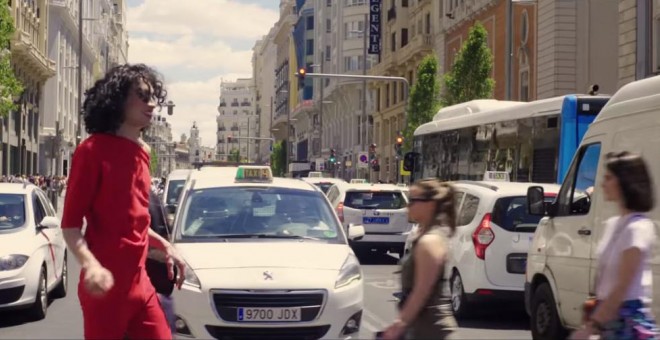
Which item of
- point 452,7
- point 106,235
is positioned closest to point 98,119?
point 106,235

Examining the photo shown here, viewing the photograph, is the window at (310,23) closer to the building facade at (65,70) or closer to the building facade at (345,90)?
the building facade at (345,90)

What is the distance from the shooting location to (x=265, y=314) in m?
8.02

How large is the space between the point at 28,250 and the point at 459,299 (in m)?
4.95

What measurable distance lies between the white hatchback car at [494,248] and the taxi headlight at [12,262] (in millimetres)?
4969

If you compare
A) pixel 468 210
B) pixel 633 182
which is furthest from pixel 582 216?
pixel 468 210

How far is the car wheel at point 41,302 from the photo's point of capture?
11664 mm

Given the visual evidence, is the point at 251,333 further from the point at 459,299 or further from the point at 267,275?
the point at 459,299

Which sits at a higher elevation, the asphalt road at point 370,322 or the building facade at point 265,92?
the building facade at point 265,92

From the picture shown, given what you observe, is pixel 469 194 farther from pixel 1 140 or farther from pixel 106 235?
pixel 1 140

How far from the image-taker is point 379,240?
67.0ft

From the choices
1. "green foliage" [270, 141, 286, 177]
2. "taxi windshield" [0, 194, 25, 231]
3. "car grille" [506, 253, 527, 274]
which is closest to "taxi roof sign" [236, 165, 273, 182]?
"car grille" [506, 253, 527, 274]

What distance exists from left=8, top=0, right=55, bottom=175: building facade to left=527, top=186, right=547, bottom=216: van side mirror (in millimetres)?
50164

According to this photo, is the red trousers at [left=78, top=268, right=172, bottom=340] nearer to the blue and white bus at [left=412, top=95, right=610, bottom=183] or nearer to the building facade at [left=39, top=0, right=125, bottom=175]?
the blue and white bus at [left=412, top=95, right=610, bottom=183]

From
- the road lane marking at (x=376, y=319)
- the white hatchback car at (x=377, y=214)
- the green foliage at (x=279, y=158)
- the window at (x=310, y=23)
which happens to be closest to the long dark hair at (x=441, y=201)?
the road lane marking at (x=376, y=319)
